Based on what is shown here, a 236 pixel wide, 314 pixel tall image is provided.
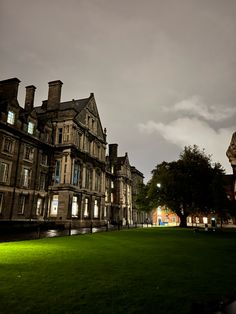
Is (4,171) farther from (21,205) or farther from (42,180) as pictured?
(42,180)

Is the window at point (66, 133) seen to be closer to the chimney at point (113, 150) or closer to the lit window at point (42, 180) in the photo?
the lit window at point (42, 180)

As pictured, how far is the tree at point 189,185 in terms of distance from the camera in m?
42.3

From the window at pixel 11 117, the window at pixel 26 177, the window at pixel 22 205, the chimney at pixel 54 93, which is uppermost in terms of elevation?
the chimney at pixel 54 93

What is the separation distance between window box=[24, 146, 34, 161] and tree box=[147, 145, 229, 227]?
2131 centimetres

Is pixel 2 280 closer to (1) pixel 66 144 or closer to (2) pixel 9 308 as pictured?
(2) pixel 9 308

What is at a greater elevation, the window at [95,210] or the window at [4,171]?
the window at [4,171]

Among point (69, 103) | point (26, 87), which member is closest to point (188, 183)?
point (69, 103)

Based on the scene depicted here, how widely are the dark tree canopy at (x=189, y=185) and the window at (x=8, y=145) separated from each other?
2416cm

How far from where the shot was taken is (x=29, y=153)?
116ft

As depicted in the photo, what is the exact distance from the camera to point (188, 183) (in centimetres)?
4278

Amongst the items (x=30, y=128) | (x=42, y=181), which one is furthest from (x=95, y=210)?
(x=30, y=128)

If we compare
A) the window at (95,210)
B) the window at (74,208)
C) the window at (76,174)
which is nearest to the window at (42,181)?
the window at (76,174)

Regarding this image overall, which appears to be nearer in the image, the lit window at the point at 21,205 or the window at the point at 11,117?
the window at the point at 11,117

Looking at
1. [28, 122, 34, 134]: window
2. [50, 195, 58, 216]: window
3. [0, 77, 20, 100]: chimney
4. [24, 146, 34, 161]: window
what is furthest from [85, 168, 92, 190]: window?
[0, 77, 20, 100]: chimney
